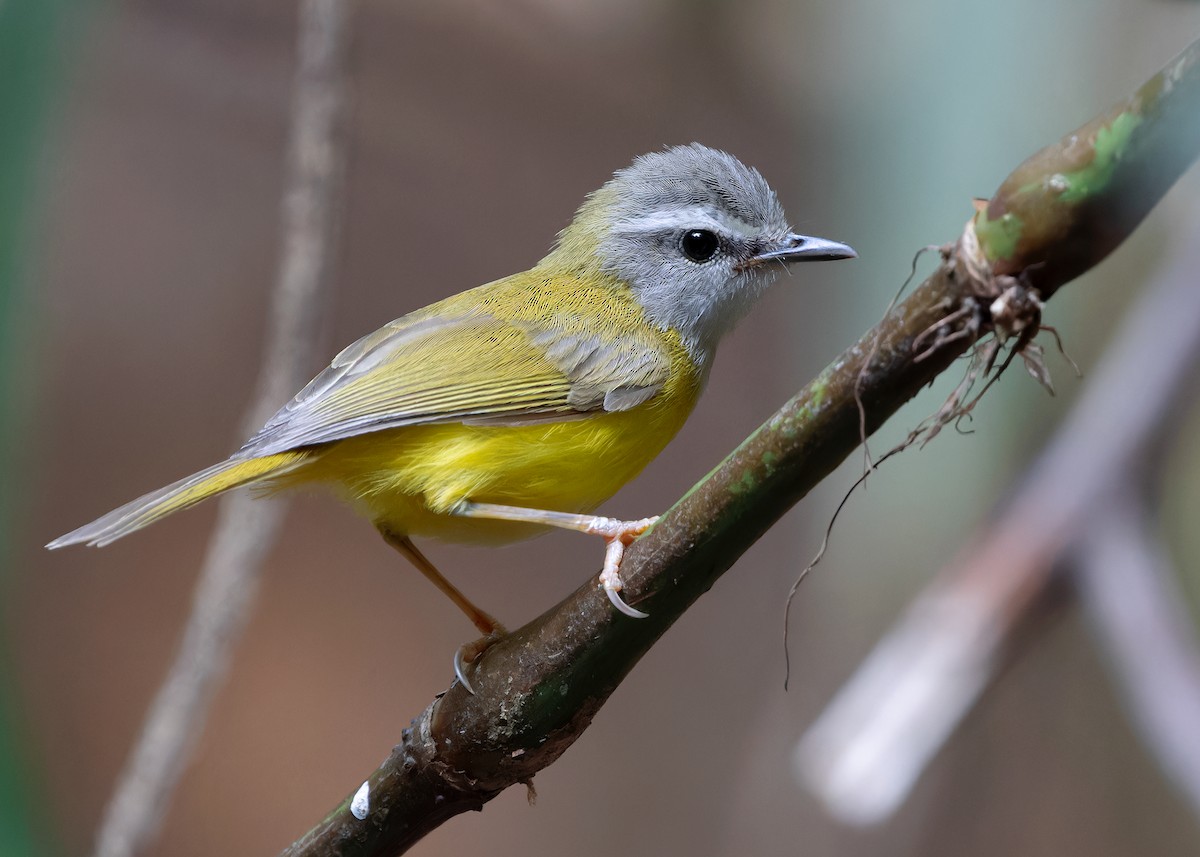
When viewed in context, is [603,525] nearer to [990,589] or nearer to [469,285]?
[990,589]

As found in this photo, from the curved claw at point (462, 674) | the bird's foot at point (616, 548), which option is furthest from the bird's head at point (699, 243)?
the curved claw at point (462, 674)

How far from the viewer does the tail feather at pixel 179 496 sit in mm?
2197

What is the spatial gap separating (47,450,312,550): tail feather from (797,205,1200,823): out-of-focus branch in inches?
77.0

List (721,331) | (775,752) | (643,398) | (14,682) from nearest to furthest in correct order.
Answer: (643,398)
(721,331)
(14,682)
(775,752)

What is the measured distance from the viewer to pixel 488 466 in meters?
2.42

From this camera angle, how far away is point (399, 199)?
6.05m

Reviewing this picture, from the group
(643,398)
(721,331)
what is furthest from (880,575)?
(643,398)

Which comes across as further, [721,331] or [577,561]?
[577,561]

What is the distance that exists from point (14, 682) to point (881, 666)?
3.47m

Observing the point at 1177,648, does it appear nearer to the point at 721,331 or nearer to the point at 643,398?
the point at 721,331

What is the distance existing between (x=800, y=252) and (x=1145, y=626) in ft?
5.39

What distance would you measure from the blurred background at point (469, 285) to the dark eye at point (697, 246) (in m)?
1.84

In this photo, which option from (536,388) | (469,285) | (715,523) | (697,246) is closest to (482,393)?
(536,388)

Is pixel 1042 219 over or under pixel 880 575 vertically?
over
